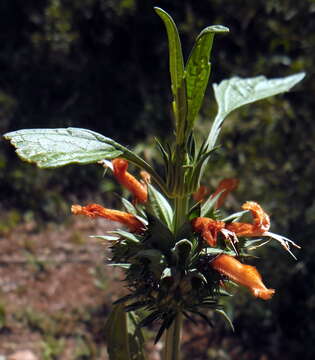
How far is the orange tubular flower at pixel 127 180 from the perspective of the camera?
0.81m

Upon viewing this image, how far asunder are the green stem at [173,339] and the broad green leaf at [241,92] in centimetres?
24

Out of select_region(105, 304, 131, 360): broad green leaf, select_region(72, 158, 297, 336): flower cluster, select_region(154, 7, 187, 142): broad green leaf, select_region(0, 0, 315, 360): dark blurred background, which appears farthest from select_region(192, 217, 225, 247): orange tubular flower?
select_region(0, 0, 315, 360): dark blurred background

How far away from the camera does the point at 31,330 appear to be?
2.06 meters

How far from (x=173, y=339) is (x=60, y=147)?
301 mm

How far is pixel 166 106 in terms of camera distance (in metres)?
2.75

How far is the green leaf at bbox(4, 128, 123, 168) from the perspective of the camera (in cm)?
58

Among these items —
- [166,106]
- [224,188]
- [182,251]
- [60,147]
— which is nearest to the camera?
[60,147]

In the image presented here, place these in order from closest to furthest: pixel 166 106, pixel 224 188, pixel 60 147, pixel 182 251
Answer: pixel 60 147 → pixel 182 251 → pixel 224 188 → pixel 166 106

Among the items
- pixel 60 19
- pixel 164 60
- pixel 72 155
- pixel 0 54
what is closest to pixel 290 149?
A: pixel 164 60

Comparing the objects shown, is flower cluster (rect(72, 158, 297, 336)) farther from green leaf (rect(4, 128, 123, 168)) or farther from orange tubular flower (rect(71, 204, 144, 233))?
green leaf (rect(4, 128, 123, 168))

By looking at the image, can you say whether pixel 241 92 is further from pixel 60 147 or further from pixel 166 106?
pixel 166 106

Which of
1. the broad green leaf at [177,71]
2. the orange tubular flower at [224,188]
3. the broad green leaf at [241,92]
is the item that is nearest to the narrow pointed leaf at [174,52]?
the broad green leaf at [177,71]

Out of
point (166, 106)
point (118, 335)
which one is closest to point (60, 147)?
point (118, 335)

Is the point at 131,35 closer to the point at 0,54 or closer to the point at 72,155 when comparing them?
the point at 0,54
